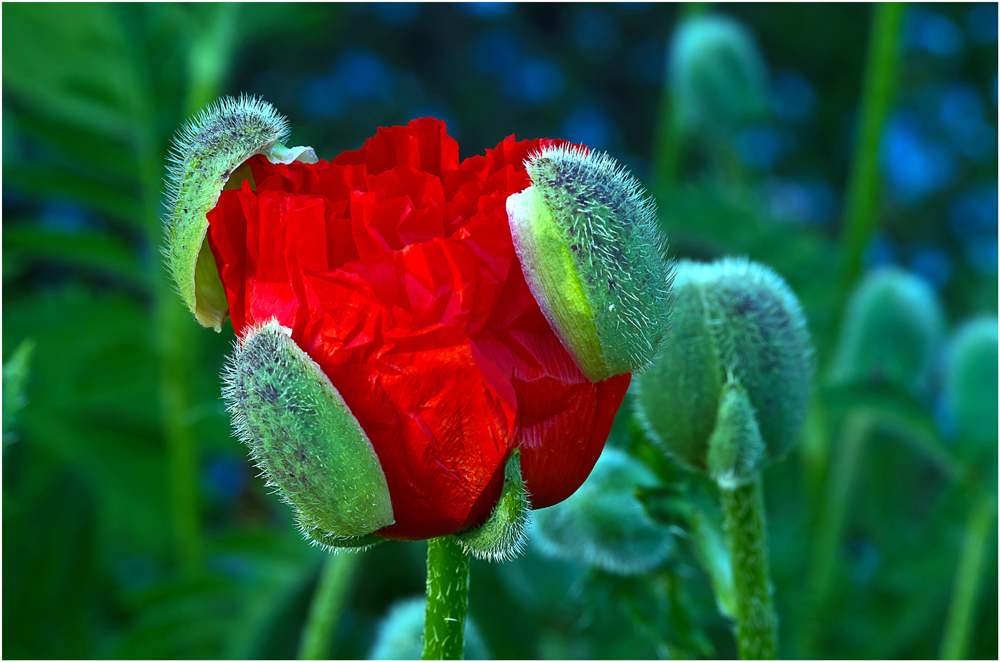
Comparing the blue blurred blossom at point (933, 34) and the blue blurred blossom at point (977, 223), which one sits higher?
the blue blurred blossom at point (933, 34)

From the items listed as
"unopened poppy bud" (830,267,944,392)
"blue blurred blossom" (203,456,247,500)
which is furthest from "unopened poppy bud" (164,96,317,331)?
"blue blurred blossom" (203,456,247,500)

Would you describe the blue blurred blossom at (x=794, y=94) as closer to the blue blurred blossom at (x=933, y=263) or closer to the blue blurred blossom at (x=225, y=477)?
the blue blurred blossom at (x=933, y=263)

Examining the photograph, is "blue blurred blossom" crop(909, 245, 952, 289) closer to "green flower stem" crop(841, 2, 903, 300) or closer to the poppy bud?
"green flower stem" crop(841, 2, 903, 300)

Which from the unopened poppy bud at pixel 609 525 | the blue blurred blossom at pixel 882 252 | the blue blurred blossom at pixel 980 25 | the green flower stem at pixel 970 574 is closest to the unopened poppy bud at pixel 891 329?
the green flower stem at pixel 970 574

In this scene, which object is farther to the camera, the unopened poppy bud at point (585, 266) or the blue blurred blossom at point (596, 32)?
the blue blurred blossom at point (596, 32)

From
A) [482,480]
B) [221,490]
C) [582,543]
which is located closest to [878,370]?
[582,543]
